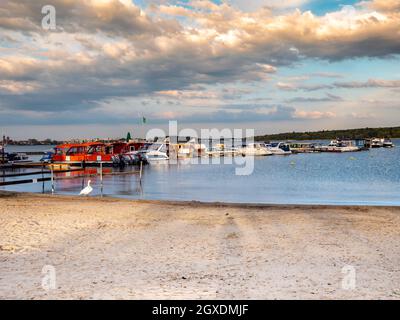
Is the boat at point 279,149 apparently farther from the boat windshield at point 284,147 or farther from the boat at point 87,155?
the boat at point 87,155

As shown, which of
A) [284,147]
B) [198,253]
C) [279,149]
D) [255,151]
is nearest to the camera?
[198,253]

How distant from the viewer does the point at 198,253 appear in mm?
9500

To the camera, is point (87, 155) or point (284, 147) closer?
point (87, 155)

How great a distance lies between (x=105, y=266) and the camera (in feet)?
27.9

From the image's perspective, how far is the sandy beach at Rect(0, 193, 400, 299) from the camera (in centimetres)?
702

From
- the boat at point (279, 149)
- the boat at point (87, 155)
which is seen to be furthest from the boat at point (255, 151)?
the boat at point (87, 155)

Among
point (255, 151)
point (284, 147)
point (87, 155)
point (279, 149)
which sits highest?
point (284, 147)

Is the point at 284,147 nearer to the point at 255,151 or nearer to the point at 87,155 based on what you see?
the point at 255,151

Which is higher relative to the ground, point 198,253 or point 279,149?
point 279,149

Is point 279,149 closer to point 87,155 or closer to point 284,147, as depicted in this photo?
point 284,147

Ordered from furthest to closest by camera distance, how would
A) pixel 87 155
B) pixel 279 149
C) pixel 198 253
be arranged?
pixel 279 149
pixel 87 155
pixel 198 253

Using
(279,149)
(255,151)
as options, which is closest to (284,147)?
(279,149)
